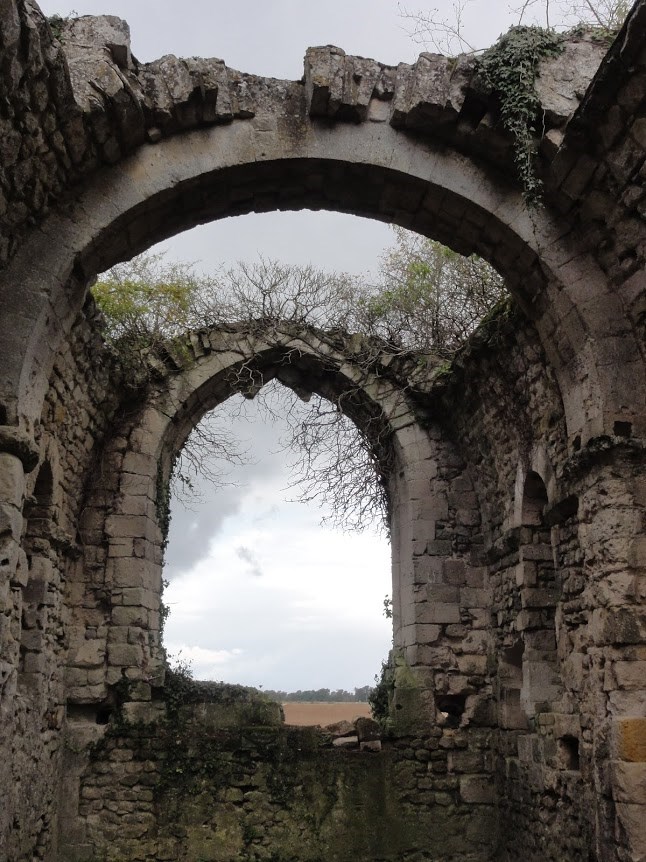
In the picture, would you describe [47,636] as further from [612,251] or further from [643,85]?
[643,85]

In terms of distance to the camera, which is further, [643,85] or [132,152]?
[132,152]

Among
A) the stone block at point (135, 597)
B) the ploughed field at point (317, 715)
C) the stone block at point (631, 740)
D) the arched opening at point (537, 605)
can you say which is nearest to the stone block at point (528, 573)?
the arched opening at point (537, 605)

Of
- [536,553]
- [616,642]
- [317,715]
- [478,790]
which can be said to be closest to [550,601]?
[536,553]

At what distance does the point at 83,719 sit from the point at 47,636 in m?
1.34

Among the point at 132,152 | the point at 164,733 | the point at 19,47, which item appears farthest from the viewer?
the point at 164,733

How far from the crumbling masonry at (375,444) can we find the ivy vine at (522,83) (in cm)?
12

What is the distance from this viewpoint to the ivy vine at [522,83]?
5.77 m

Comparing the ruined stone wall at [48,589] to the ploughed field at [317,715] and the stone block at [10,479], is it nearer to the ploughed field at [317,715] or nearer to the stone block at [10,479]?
the stone block at [10,479]

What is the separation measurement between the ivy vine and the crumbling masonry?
0.40 ft

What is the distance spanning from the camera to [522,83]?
5.78m

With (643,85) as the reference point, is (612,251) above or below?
below

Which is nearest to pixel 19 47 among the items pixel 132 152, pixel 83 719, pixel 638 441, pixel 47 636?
pixel 132 152

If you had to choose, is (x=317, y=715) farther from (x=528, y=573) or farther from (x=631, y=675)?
(x=631, y=675)

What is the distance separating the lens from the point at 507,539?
786 centimetres
